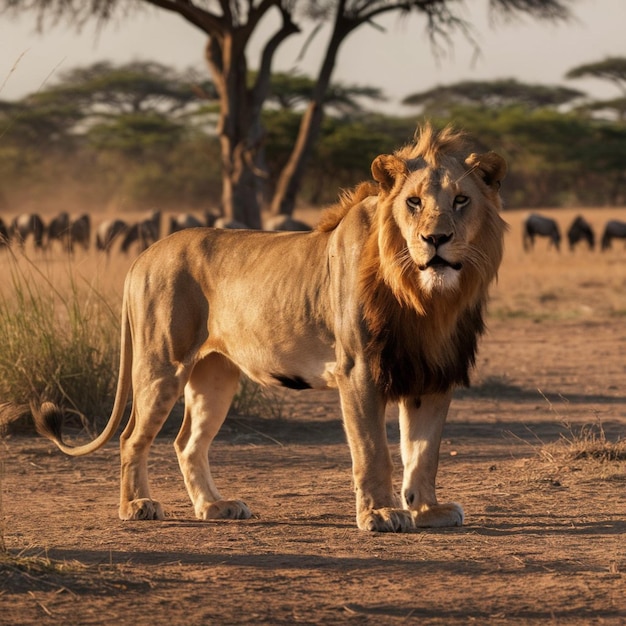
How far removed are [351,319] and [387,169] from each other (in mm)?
508

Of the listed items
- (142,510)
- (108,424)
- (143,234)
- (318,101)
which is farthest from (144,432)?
(143,234)

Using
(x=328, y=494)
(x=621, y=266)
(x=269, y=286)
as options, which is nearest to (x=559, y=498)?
(x=328, y=494)

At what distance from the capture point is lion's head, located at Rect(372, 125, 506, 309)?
4102 mm

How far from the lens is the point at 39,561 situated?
12.2 feet

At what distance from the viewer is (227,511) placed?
4711 millimetres

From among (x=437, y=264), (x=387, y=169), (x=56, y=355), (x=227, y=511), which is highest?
(x=387, y=169)

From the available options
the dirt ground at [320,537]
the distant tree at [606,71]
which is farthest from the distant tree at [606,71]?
the dirt ground at [320,537]

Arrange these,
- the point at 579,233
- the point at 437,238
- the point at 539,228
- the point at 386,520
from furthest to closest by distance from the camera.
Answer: the point at 579,233
the point at 539,228
the point at 386,520
the point at 437,238

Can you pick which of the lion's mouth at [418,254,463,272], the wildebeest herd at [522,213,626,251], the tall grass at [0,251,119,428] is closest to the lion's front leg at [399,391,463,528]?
the lion's mouth at [418,254,463,272]

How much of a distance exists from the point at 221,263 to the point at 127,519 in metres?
0.99

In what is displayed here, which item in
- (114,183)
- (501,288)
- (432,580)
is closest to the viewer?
(432,580)

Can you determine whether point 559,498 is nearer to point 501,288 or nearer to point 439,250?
point 439,250

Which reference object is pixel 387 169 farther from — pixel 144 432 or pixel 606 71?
pixel 606 71

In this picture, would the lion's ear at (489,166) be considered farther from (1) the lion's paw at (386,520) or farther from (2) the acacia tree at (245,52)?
(2) the acacia tree at (245,52)
